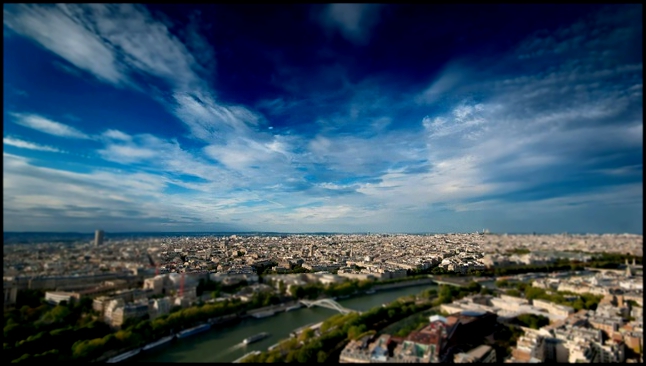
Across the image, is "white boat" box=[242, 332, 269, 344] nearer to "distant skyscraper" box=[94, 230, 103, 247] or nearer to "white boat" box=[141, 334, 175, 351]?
"white boat" box=[141, 334, 175, 351]

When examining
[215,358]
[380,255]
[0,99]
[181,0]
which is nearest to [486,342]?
[380,255]

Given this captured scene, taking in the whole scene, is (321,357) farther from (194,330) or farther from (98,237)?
(98,237)

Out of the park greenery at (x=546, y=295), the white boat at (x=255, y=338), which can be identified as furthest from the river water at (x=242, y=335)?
the park greenery at (x=546, y=295)

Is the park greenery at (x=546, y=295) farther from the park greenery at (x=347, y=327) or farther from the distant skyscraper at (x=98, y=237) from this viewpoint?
the distant skyscraper at (x=98, y=237)

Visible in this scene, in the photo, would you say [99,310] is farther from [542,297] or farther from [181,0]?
[542,297]

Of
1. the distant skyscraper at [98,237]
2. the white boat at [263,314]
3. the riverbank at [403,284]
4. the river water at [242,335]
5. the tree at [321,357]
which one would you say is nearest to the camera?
the tree at [321,357]

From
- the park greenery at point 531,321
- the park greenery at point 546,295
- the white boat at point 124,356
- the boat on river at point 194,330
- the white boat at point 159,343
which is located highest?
the park greenery at point 546,295

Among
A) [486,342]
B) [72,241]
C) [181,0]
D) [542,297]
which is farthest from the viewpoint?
[542,297]

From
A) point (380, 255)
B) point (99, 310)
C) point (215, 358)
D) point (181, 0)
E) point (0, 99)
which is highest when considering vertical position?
point (181, 0)
